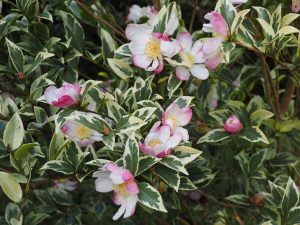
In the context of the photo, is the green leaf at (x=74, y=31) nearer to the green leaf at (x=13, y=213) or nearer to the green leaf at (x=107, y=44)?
the green leaf at (x=107, y=44)

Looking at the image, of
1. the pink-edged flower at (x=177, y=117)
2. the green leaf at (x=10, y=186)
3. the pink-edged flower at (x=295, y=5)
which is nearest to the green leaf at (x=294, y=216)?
the pink-edged flower at (x=177, y=117)

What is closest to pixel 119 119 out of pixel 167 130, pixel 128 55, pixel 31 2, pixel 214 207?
pixel 167 130

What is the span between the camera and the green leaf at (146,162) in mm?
1080

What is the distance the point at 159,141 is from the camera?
3.76 ft

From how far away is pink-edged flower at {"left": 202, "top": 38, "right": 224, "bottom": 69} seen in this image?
122 cm

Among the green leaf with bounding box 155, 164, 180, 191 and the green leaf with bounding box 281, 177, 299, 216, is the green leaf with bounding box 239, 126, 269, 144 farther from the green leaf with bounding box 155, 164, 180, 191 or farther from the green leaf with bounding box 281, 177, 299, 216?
the green leaf with bounding box 155, 164, 180, 191

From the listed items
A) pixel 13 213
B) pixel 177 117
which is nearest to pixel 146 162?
pixel 177 117

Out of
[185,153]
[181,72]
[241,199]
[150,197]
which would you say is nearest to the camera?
[150,197]

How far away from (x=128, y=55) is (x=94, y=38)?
1502 millimetres

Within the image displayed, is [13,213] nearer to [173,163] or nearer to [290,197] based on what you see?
[173,163]

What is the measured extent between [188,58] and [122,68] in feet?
0.59

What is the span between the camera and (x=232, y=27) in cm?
118

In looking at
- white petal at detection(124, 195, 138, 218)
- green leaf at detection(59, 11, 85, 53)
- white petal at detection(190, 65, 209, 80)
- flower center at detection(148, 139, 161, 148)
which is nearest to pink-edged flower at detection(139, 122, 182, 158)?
flower center at detection(148, 139, 161, 148)

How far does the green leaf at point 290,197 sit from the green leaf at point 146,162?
0.36 m
